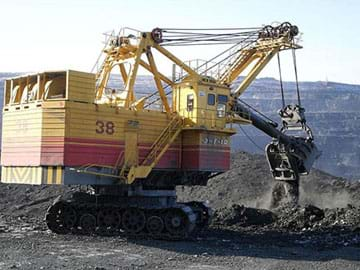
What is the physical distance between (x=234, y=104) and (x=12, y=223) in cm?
884

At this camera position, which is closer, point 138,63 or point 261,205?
point 138,63

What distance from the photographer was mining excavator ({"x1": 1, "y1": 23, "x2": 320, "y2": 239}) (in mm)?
17344

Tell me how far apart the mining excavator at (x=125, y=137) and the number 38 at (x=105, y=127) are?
3cm

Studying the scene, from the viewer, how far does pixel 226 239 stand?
1864 centimetres

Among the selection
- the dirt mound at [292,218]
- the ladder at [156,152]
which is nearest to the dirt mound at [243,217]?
the dirt mound at [292,218]

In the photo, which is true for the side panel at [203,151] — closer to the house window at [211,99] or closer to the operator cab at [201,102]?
the operator cab at [201,102]

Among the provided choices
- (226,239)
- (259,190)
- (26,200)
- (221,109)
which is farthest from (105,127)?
(259,190)

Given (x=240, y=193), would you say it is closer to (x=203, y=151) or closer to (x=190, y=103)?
(x=203, y=151)

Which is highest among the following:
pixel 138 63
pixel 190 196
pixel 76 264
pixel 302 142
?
pixel 138 63

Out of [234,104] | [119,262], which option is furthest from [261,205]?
[119,262]

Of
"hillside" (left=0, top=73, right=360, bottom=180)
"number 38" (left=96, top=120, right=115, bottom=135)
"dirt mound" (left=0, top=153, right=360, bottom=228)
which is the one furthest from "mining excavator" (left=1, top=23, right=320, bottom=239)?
"hillside" (left=0, top=73, right=360, bottom=180)

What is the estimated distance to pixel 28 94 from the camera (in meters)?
18.3

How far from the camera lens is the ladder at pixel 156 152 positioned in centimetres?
1833

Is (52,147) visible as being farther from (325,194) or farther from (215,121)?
(325,194)
